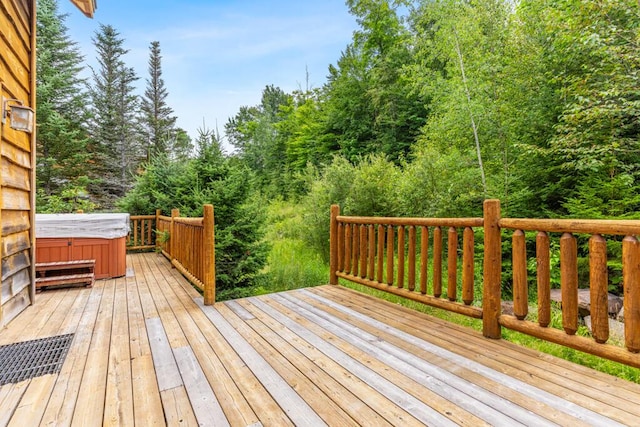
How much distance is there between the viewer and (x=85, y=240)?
4266 millimetres

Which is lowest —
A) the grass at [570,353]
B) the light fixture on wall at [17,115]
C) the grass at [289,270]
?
the grass at [570,353]

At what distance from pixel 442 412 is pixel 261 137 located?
20.4 meters

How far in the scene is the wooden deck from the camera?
1406 millimetres

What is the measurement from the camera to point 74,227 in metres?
4.18

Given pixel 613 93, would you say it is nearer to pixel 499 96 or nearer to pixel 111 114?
pixel 499 96

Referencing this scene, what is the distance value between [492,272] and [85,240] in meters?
4.97

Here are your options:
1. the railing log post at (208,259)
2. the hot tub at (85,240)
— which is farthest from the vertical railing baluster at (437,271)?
the hot tub at (85,240)

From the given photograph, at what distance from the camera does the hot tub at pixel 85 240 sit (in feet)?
13.3

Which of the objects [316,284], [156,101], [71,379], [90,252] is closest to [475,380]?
[71,379]

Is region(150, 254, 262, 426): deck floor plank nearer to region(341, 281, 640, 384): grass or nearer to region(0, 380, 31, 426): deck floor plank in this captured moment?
region(0, 380, 31, 426): deck floor plank

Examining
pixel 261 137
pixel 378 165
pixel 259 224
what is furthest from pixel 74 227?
pixel 261 137

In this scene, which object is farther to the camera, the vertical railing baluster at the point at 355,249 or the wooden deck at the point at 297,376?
the vertical railing baluster at the point at 355,249

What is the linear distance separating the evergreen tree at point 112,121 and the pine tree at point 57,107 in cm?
94

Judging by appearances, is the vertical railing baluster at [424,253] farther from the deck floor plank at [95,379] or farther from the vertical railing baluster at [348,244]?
the deck floor plank at [95,379]
